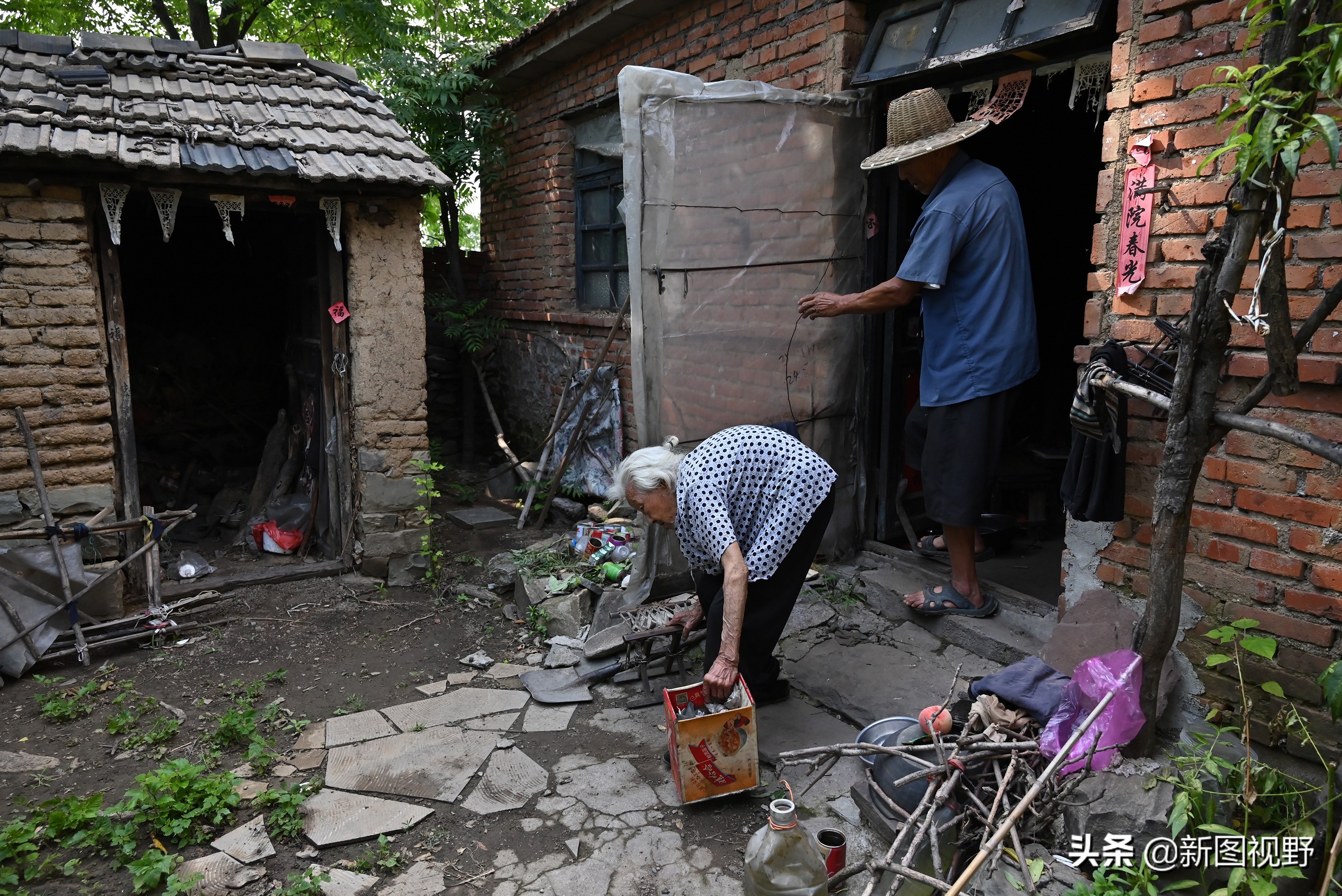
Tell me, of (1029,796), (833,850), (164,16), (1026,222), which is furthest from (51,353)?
(164,16)

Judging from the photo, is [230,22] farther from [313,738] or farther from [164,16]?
[313,738]

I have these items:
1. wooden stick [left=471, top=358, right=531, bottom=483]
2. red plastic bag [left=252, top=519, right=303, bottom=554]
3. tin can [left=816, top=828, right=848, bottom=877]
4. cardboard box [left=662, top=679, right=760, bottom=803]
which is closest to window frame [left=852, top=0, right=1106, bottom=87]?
cardboard box [left=662, top=679, right=760, bottom=803]

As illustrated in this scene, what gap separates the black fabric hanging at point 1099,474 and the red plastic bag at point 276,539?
5344 mm

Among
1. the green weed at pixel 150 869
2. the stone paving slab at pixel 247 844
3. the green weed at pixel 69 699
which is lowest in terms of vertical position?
the green weed at pixel 69 699

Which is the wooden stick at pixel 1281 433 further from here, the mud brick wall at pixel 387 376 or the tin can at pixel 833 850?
the mud brick wall at pixel 387 376

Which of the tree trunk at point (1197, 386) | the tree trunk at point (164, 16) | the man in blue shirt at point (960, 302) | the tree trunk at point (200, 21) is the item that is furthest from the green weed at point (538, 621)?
the tree trunk at point (164, 16)

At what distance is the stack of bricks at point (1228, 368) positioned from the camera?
277 cm

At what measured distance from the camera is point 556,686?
4.28 metres

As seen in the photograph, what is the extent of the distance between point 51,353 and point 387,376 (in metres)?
1.81

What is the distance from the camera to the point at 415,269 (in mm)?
5727

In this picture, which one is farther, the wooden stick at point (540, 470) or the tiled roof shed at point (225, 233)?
the wooden stick at point (540, 470)

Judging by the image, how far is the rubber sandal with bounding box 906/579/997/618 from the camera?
4.11m

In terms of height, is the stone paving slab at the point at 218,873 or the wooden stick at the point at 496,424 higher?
the wooden stick at the point at 496,424

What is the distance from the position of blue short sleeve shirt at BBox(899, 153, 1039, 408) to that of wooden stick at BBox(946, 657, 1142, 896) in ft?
5.00
